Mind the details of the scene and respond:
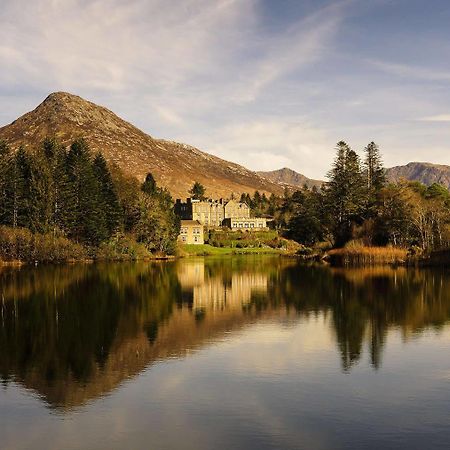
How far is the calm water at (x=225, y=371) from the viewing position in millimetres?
16922

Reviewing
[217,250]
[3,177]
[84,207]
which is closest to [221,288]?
[84,207]

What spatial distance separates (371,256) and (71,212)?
171 ft

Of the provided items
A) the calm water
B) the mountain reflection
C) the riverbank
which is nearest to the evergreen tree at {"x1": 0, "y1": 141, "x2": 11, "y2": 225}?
the mountain reflection

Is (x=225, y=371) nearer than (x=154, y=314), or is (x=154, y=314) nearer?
(x=225, y=371)

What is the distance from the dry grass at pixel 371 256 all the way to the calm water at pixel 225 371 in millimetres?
36580

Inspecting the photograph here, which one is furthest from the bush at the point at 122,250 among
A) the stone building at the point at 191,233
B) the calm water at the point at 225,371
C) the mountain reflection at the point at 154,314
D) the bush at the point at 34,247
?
the calm water at the point at 225,371

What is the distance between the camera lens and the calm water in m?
16.9

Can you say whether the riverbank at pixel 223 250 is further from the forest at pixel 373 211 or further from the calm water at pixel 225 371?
the calm water at pixel 225 371

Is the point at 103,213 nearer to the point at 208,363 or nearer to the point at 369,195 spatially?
the point at 369,195

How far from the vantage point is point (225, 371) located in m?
24.2

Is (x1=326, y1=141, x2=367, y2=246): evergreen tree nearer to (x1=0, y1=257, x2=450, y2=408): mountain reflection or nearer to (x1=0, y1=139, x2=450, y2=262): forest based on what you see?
(x1=0, y1=139, x2=450, y2=262): forest

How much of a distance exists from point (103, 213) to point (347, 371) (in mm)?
89200

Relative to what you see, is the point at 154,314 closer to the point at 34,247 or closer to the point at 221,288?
the point at 221,288

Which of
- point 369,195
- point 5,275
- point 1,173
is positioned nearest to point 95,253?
point 1,173
